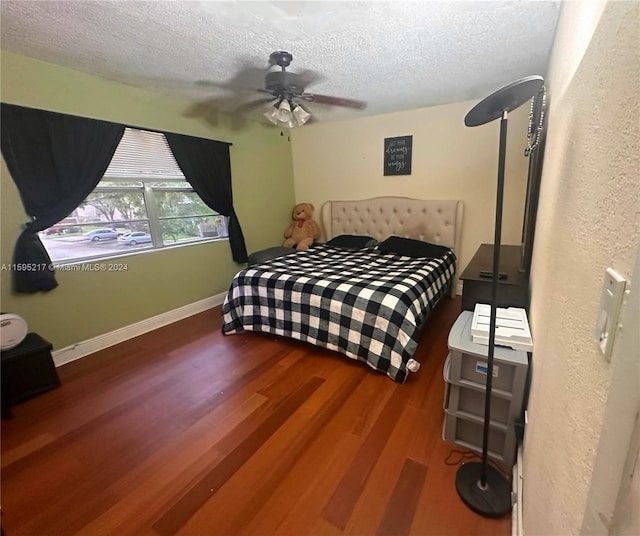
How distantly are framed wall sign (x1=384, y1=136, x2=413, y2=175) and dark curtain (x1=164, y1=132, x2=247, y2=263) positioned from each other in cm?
201

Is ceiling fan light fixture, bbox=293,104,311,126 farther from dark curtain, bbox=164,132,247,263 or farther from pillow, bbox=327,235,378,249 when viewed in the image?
pillow, bbox=327,235,378,249

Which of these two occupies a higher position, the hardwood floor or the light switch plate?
the light switch plate

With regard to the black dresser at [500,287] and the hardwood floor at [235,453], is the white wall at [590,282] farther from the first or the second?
the black dresser at [500,287]

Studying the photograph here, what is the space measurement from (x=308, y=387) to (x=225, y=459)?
0.70 m

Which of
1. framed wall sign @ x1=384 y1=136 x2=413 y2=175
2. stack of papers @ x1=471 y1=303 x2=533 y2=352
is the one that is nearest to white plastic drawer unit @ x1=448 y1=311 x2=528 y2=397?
stack of papers @ x1=471 y1=303 x2=533 y2=352

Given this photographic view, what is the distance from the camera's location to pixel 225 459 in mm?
1524

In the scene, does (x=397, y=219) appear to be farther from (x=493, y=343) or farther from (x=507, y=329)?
(x=493, y=343)

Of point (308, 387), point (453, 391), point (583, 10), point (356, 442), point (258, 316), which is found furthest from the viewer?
point (258, 316)

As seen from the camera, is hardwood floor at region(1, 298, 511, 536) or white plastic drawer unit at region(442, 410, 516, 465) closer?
hardwood floor at region(1, 298, 511, 536)

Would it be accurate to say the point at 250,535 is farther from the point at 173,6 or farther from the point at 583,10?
the point at 173,6

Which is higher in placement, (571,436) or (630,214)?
(630,214)

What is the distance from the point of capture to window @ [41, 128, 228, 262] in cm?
254

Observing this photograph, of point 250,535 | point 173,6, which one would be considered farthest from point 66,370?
point 173,6

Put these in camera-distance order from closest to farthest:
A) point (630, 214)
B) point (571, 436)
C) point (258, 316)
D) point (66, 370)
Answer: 1. point (630, 214)
2. point (571, 436)
3. point (66, 370)
4. point (258, 316)
